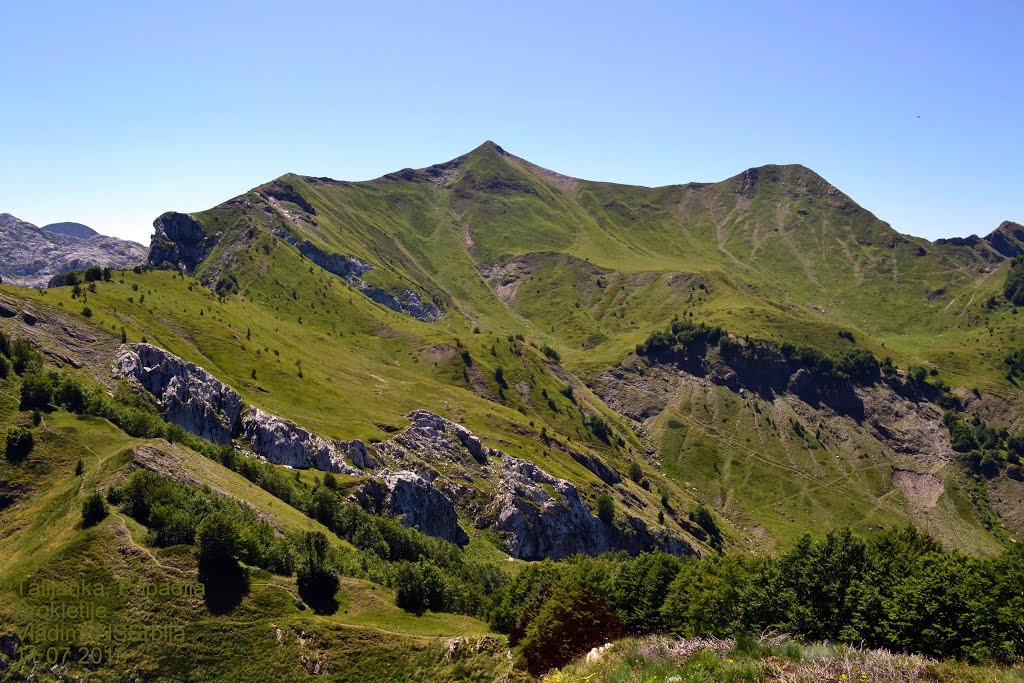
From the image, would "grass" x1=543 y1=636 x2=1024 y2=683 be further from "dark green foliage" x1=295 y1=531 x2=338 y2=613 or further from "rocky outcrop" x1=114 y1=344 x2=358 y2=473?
"rocky outcrop" x1=114 y1=344 x2=358 y2=473

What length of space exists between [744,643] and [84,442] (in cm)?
10074

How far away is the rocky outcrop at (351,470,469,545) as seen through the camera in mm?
144125

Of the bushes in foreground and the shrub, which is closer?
the bushes in foreground

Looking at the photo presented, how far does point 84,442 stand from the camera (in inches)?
3829

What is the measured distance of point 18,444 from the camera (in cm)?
9112

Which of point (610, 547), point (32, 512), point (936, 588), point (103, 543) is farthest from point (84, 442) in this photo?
point (610, 547)

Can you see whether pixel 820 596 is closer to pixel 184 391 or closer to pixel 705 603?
pixel 705 603

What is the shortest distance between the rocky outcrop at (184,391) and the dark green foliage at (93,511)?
85181mm

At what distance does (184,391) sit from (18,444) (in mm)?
72020

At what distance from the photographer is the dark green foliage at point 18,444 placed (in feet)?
296

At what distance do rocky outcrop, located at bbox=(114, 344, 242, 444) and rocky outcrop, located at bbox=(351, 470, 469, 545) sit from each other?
4204 centimetres

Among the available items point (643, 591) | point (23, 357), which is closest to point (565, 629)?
point (643, 591)

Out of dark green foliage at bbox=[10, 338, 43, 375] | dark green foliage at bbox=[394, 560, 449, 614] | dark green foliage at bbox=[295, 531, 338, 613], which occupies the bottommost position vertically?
dark green foliage at bbox=[394, 560, 449, 614]

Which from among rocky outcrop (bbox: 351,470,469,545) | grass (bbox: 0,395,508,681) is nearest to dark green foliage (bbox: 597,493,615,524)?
rocky outcrop (bbox: 351,470,469,545)
